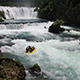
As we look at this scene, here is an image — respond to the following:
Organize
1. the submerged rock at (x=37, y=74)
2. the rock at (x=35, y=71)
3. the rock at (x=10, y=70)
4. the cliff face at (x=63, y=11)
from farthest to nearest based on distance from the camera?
the cliff face at (x=63, y=11), the rock at (x=35, y=71), the submerged rock at (x=37, y=74), the rock at (x=10, y=70)

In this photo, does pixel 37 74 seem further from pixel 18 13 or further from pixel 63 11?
pixel 18 13

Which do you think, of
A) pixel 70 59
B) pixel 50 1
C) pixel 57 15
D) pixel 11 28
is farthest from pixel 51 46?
pixel 50 1

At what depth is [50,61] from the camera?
38.0 ft

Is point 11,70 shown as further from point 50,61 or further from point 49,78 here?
point 50,61

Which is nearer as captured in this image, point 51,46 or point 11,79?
point 11,79

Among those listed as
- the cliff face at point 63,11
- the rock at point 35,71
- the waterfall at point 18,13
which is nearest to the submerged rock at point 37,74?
the rock at point 35,71

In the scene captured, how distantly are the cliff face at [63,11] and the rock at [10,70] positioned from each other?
21.0 meters

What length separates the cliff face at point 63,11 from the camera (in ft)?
88.9

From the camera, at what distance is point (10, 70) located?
25.8 ft

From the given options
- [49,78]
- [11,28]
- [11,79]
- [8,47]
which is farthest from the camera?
[11,28]

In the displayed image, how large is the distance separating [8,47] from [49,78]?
24.3 feet

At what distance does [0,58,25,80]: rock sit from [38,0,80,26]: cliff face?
2100cm

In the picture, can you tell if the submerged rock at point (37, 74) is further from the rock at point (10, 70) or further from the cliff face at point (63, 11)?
the cliff face at point (63, 11)

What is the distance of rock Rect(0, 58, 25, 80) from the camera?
727cm
